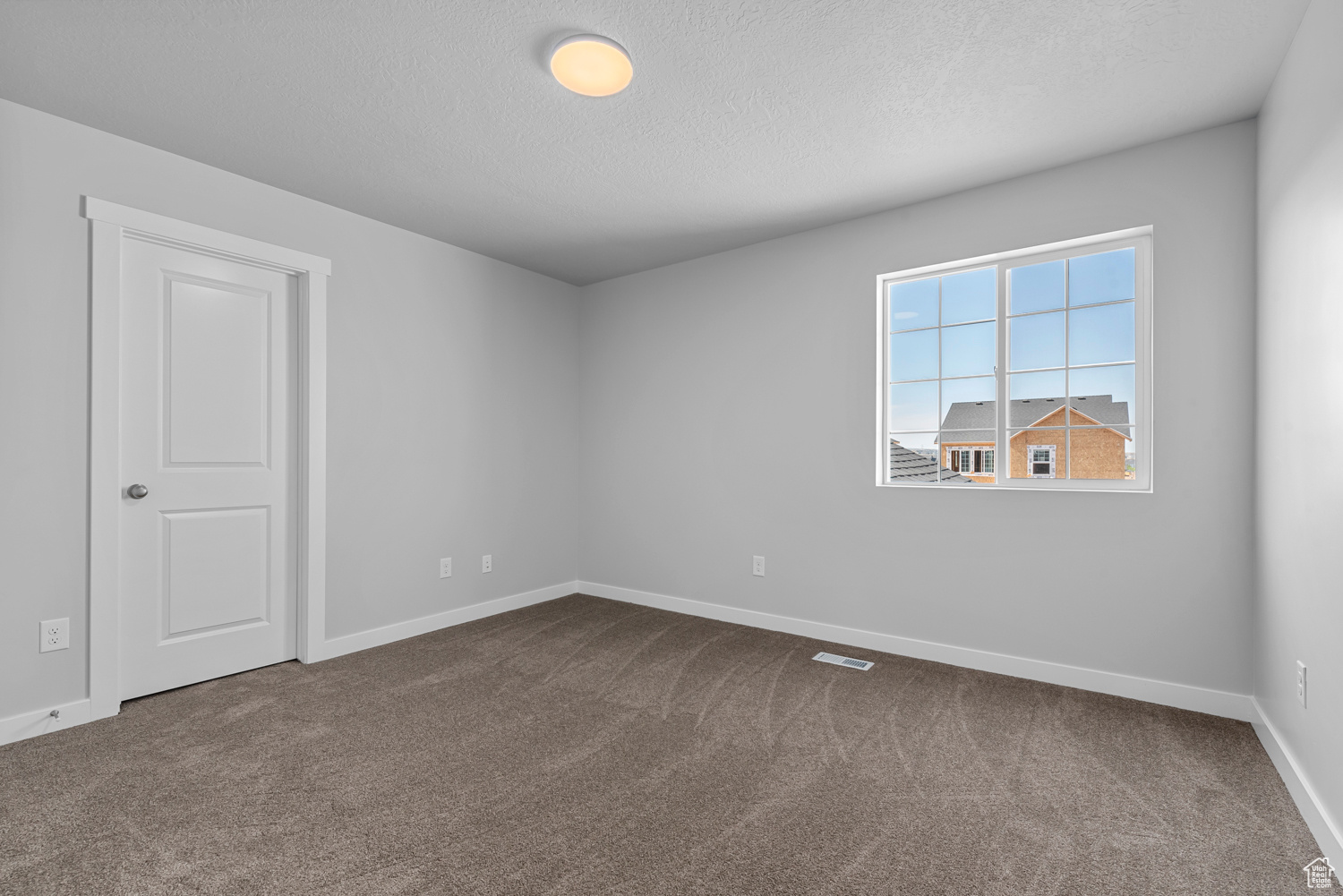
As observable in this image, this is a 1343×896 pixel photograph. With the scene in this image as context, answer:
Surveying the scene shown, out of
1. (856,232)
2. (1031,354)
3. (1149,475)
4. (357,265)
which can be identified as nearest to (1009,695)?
(1149,475)

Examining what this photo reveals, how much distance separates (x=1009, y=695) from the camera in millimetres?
2832

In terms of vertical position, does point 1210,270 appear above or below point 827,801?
above

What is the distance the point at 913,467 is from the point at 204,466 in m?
3.65

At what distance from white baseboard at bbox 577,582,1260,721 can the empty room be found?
0.7 inches

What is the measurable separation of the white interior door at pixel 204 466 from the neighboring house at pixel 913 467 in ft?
10.9

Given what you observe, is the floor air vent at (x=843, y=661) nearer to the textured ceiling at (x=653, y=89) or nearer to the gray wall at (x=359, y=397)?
→ the gray wall at (x=359, y=397)

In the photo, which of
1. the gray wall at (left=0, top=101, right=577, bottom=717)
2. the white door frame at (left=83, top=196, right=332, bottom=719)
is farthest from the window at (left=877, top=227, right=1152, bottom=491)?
the white door frame at (left=83, top=196, right=332, bottom=719)

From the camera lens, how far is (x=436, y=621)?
393 centimetres

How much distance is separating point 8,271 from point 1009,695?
177 inches

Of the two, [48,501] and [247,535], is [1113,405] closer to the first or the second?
[247,535]

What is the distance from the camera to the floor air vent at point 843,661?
10.7 feet

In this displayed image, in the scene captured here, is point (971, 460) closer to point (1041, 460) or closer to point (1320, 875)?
point (1041, 460)

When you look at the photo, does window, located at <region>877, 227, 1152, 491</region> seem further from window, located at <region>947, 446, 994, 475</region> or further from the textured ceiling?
the textured ceiling

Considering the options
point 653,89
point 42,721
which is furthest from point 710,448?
point 42,721
